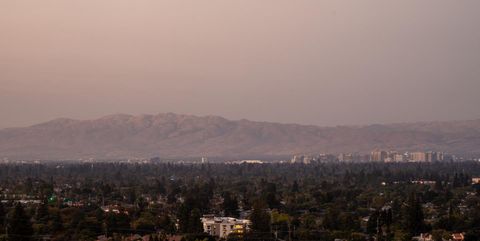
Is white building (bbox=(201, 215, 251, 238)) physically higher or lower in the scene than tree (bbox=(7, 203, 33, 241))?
lower

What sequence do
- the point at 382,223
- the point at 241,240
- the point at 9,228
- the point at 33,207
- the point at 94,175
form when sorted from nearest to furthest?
the point at 9,228 → the point at 241,240 → the point at 382,223 → the point at 33,207 → the point at 94,175

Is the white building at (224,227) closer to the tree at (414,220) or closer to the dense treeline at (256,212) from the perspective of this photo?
the dense treeline at (256,212)

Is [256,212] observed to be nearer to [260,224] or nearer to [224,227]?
[260,224]

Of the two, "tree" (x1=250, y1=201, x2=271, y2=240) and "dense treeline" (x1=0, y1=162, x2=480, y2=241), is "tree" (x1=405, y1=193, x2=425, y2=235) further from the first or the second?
"tree" (x1=250, y1=201, x2=271, y2=240)

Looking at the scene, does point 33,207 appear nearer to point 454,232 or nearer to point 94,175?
point 454,232

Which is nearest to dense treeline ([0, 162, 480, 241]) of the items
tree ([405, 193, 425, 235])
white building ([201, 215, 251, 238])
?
tree ([405, 193, 425, 235])

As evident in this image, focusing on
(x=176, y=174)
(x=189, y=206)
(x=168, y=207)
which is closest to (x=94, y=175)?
(x=176, y=174)

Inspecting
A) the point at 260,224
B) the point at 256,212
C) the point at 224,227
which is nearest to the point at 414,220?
the point at 260,224

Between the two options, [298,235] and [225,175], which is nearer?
[298,235]
